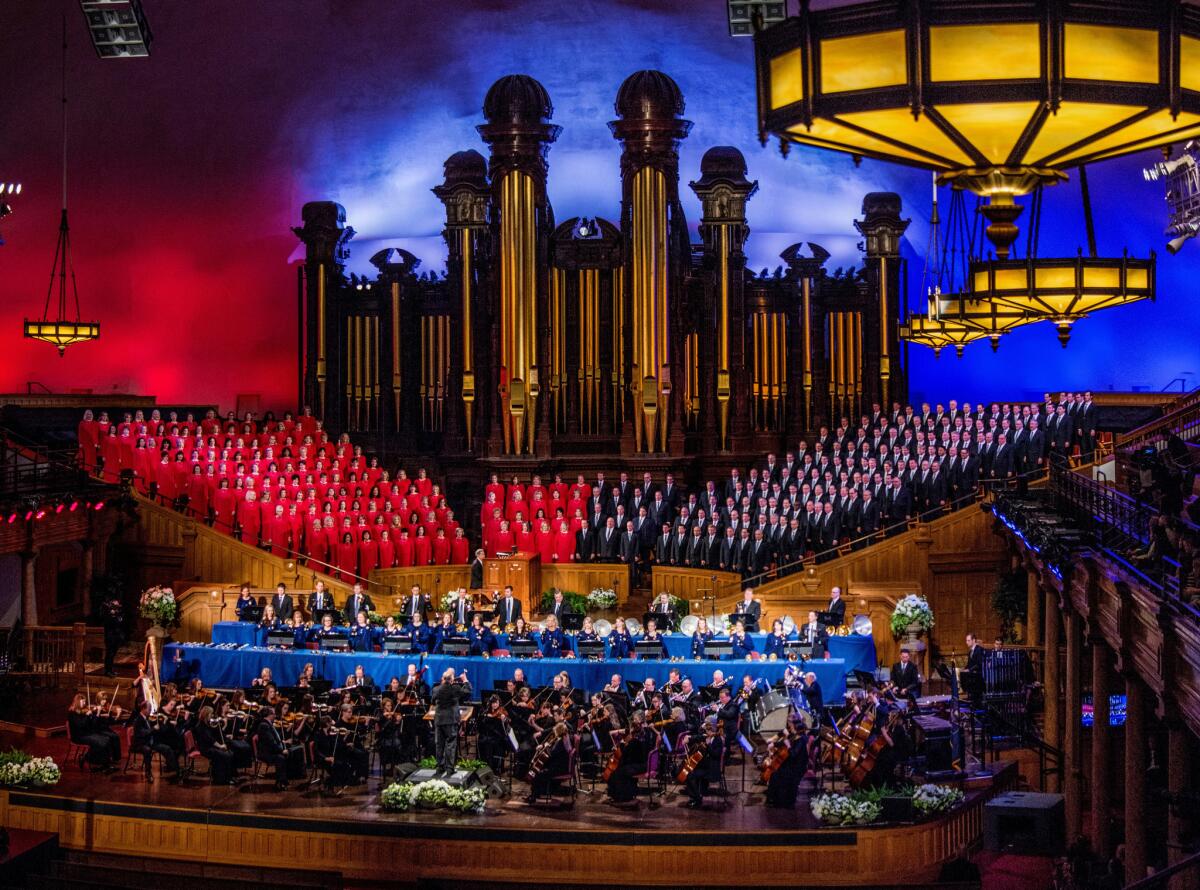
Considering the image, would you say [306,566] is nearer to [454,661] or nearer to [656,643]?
[454,661]

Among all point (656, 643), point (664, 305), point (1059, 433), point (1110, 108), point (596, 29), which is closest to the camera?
point (1110, 108)

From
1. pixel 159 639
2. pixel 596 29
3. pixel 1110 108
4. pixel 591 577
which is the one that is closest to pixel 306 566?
pixel 159 639

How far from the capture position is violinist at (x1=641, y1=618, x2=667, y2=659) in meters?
15.3

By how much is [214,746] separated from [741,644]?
559 centimetres

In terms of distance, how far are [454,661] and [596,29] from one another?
1502cm

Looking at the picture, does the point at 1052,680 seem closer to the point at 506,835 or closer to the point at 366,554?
the point at 506,835

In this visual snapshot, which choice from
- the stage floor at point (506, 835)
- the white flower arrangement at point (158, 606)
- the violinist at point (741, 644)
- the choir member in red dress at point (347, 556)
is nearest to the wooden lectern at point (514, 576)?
the choir member in red dress at point (347, 556)

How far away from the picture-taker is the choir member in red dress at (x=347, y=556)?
20.0 meters

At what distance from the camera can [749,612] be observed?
16.6 m

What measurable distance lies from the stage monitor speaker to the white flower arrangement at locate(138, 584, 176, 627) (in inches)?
413

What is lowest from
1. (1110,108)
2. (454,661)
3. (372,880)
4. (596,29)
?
(372,880)

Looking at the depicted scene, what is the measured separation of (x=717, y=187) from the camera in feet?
76.8

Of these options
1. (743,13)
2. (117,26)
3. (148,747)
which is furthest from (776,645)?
(117,26)

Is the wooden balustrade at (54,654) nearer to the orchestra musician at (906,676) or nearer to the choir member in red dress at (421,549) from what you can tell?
the choir member in red dress at (421,549)
